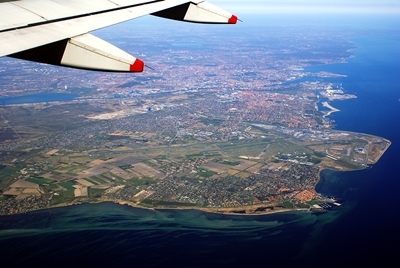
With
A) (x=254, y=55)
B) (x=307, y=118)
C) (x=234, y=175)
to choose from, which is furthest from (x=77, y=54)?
(x=254, y=55)

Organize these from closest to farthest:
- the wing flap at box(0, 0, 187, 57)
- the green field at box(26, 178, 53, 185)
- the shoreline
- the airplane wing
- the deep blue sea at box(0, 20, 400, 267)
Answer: the wing flap at box(0, 0, 187, 57) < the airplane wing < the deep blue sea at box(0, 20, 400, 267) < the green field at box(26, 178, 53, 185) < the shoreline

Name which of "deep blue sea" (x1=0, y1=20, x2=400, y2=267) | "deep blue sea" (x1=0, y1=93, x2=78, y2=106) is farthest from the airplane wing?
"deep blue sea" (x1=0, y1=93, x2=78, y2=106)

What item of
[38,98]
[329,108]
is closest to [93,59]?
[329,108]

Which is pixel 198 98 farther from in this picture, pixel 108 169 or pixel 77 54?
pixel 77 54

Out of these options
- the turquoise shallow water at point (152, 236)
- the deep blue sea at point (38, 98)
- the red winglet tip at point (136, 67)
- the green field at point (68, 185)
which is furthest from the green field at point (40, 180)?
the deep blue sea at point (38, 98)

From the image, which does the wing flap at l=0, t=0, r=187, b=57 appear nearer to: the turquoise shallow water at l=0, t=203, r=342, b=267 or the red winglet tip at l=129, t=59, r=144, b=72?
the red winglet tip at l=129, t=59, r=144, b=72

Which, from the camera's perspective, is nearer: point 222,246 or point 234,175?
point 222,246

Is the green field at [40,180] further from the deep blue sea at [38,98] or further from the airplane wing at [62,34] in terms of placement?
the deep blue sea at [38,98]
